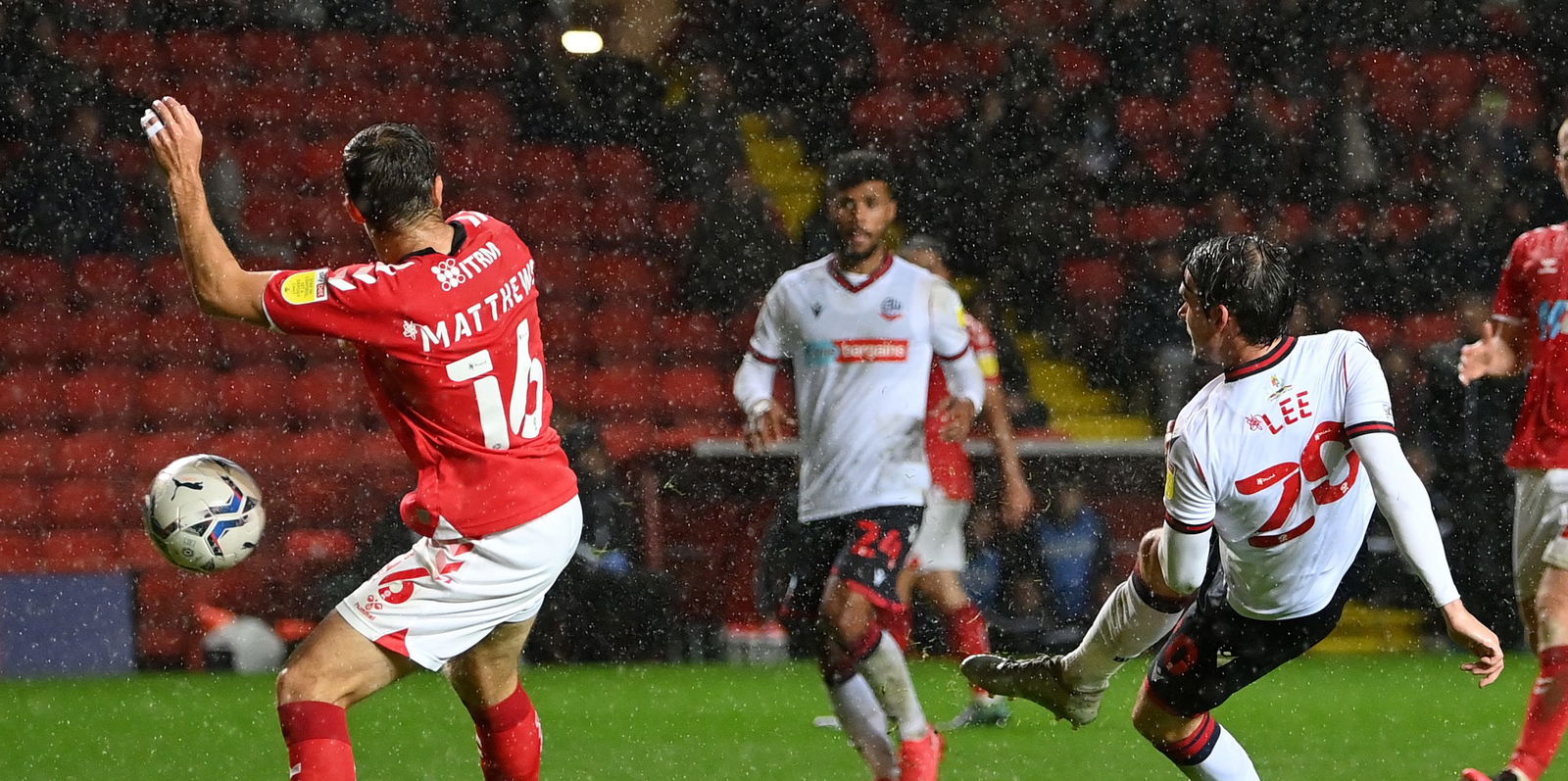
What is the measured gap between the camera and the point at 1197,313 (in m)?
3.47

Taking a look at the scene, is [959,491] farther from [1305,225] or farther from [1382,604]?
[1305,225]

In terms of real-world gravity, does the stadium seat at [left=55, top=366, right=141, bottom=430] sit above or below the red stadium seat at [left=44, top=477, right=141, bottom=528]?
above

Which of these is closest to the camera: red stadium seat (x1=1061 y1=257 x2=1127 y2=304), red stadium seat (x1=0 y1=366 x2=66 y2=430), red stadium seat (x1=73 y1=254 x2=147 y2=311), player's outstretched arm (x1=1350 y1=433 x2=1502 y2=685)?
player's outstretched arm (x1=1350 y1=433 x2=1502 y2=685)

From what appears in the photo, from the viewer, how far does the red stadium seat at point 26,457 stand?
938 centimetres

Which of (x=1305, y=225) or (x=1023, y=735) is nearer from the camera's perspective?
(x=1023, y=735)

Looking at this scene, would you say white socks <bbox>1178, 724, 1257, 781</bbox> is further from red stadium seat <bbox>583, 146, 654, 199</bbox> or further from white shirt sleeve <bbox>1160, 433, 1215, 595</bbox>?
red stadium seat <bbox>583, 146, 654, 199</bbox>

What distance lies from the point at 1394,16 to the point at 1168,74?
1.93m

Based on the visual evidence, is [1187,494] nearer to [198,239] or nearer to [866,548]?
[866,548]

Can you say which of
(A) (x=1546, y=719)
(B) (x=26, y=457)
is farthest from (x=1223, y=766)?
(B) (x=26, y=457)

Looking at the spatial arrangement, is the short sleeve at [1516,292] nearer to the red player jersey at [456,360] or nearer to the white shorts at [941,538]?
the white shorts at [941,538]

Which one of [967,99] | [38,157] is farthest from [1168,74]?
[38,157]

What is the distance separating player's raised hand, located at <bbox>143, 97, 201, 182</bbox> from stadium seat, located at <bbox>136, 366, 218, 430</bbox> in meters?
6.73

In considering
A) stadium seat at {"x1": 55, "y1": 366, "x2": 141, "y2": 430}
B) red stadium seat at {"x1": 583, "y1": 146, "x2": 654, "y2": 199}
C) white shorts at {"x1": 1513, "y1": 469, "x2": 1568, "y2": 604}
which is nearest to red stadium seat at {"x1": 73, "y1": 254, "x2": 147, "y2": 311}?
stadium seat at {"x1": 55, "y1": 366, "x2": 141, "y2": 430}

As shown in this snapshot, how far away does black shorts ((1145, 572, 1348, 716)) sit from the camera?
3.66 m
